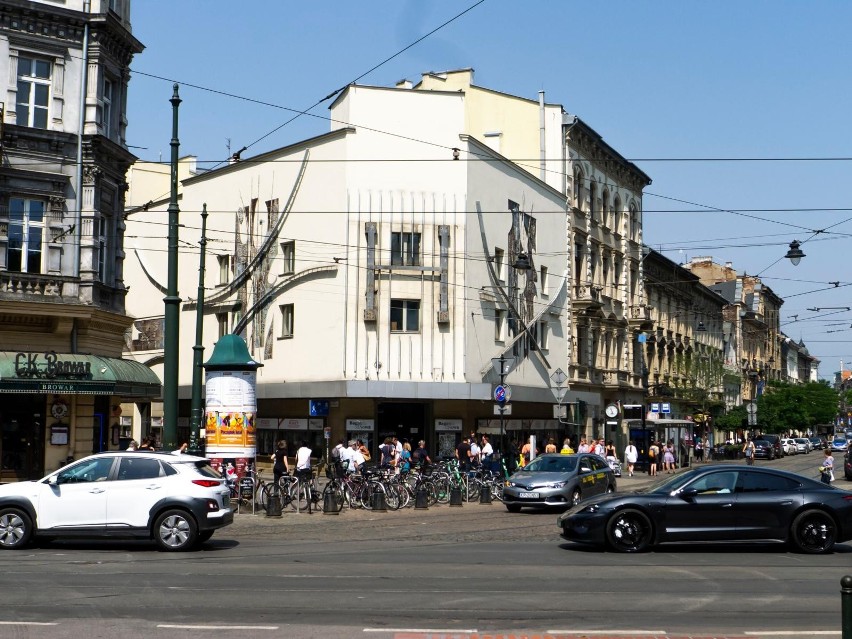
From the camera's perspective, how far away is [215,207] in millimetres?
49344

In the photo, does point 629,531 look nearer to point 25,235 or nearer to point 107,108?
point 25,235

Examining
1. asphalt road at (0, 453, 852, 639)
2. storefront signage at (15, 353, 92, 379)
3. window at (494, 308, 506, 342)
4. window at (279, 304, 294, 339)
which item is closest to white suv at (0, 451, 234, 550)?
asphalt road at (0, 453, 852, 639)

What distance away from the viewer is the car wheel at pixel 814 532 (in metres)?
16.3

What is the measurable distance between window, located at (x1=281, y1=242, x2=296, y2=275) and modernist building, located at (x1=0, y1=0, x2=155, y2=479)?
1505cm

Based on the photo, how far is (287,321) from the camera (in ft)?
146

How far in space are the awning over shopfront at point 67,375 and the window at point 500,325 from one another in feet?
62.9

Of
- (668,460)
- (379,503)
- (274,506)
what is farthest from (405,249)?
(274,506)

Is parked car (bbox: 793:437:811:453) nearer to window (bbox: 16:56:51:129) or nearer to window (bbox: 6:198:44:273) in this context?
window (bbox: 6:198:44:273)

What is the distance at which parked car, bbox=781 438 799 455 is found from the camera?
8081 cm

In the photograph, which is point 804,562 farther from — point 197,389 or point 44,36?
point 44,36

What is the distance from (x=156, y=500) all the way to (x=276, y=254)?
2959 centimetres

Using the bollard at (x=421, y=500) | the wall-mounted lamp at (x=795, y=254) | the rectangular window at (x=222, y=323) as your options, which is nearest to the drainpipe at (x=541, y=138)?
the rectangular window at (x=222, y=323)

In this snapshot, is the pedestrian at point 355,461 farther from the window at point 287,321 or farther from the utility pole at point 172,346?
the window at point 287,321

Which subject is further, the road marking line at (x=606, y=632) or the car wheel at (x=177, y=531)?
the car wheel at (x=177, y=531)
